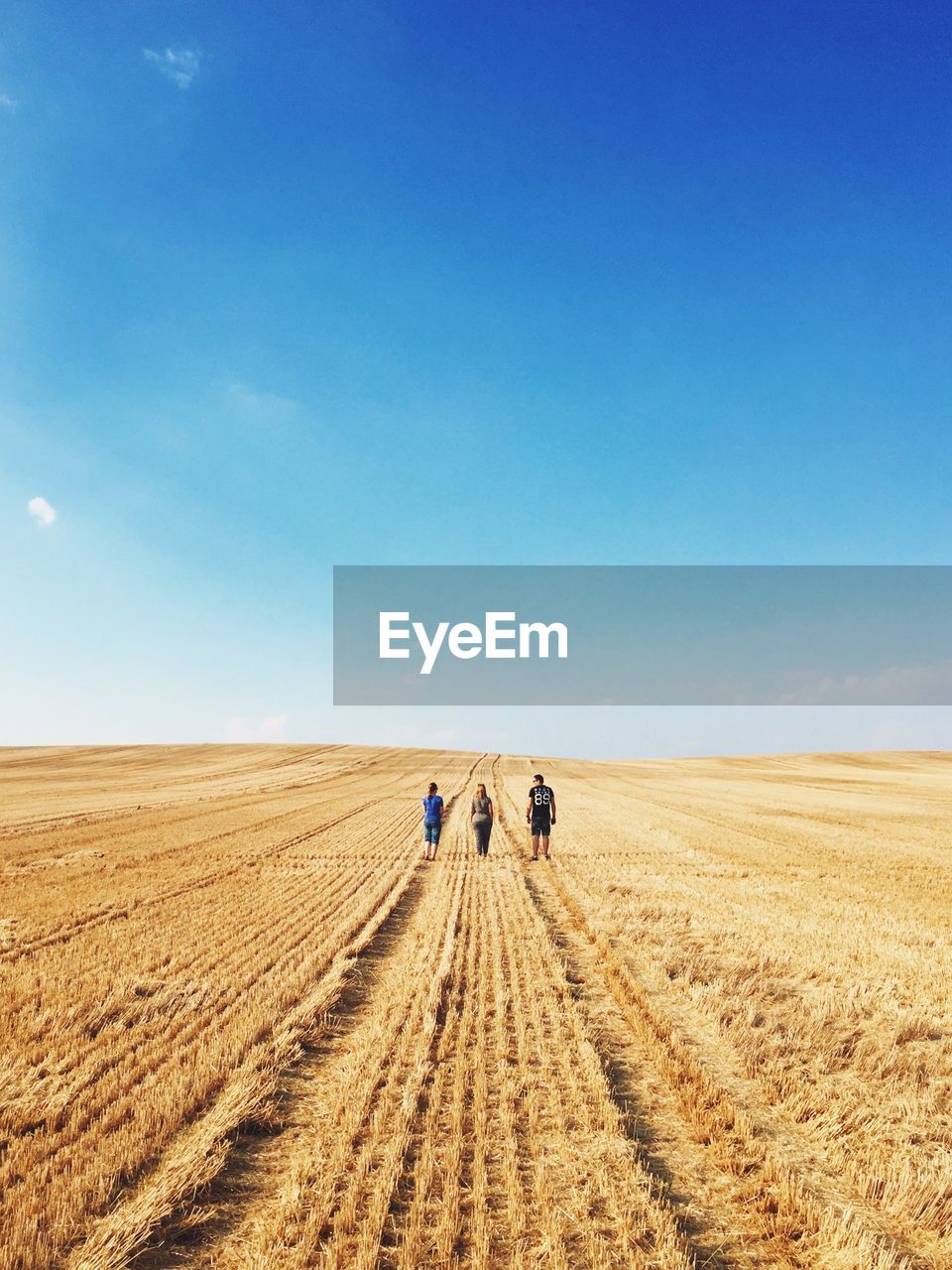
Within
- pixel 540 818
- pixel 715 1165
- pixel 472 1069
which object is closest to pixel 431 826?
pixel 540 818

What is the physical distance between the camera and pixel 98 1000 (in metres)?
7.62

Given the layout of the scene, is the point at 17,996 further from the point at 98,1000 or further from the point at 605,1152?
the point at 605,1152

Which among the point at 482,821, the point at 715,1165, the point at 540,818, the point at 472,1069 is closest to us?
the point at 715,1165

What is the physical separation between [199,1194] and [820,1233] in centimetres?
376

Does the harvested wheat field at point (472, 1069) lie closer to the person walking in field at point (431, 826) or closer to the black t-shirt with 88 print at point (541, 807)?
the black t-shirt with 88 print at point (541, 807)

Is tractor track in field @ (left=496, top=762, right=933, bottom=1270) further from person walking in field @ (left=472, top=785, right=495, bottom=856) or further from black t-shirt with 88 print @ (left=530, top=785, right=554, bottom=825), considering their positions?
person walking in field @ (left=472, top=785, right=495, bottom=856)

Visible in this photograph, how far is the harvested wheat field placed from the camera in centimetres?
406

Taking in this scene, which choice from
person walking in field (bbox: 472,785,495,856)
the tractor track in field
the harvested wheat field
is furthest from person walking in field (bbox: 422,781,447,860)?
the tractor track in field

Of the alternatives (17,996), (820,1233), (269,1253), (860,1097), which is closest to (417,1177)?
(269,1253)

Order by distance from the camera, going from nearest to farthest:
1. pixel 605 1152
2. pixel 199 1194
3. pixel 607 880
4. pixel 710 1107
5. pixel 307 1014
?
pixel 199 1194
pixel 605 1152
pixel 710 1107
pixel 307 1014
pixel 607 880

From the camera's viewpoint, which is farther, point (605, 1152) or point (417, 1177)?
point (605, 1152)

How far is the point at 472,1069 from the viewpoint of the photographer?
601 centimetres

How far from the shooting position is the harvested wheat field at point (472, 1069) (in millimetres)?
4062

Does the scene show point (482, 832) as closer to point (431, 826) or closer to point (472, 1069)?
point (431, 826)
